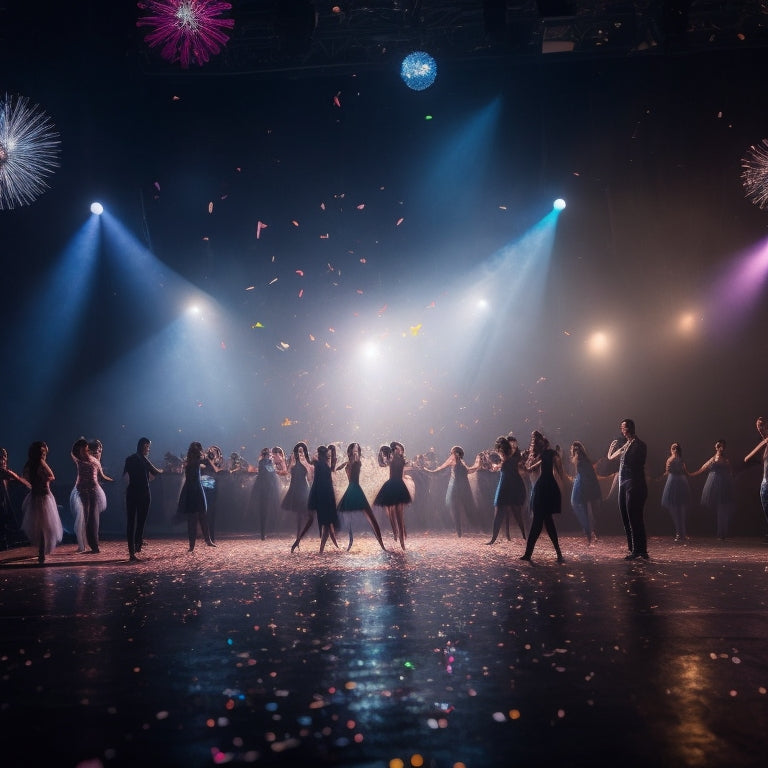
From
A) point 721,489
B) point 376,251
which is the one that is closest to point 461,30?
point 376,251

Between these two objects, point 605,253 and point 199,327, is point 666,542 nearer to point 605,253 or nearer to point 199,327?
point 605,253

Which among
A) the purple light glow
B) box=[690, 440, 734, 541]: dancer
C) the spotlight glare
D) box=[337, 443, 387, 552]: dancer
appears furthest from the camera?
the spotlight glare

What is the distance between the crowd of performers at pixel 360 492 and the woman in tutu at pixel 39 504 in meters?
0.02

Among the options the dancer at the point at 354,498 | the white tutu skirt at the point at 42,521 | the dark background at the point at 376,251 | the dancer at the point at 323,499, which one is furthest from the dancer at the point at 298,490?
the dark background at the point at 376,251

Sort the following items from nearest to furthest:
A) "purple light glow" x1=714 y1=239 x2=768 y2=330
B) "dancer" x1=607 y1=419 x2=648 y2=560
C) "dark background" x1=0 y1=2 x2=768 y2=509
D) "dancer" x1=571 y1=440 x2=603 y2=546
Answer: "dancer" x1=607 y1=419 x2=648 y2=560 → "dancer" x1=571 y1=440 x2=603 y2=546 → "dark background" x1=0 y1=2 x2=768 y2=509 → "purple light glow" x1=714 y1=239 x2=768 y2=330

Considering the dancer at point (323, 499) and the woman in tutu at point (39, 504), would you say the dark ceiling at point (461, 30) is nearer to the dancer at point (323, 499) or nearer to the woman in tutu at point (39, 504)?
the dancer at point (323, 499)

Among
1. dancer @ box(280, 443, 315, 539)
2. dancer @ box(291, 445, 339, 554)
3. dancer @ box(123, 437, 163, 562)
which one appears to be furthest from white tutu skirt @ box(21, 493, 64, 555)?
dancer @ box(280, 443, 315, 539)

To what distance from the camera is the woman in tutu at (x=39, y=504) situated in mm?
10734

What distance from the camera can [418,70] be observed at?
14.7m

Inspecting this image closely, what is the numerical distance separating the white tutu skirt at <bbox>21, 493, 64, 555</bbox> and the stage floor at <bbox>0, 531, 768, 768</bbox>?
2.70 metres

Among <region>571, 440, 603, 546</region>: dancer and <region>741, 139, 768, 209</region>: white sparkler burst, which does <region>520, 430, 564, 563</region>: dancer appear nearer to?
<region>571, 440, 603, 546</region>: dancer

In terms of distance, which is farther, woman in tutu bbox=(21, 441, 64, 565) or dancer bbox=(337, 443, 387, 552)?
dancer bbox=(337, 443, 387, 552)

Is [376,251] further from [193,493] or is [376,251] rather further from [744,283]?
[744,283]

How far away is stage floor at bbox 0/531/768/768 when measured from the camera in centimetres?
296
